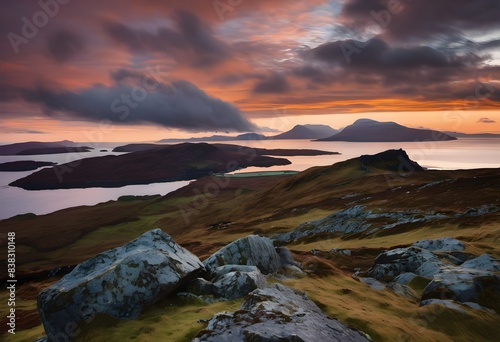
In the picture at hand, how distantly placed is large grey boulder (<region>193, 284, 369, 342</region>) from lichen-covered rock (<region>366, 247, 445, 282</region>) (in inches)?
624

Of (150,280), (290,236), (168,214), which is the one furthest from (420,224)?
(168,214)

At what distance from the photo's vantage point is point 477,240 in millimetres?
40312

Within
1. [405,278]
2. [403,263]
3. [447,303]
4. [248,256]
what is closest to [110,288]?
[248,256]

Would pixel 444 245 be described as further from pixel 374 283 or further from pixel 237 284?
pixel 237 284

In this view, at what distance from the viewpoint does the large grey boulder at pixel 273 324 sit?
11922 mm

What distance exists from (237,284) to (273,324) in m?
7.27

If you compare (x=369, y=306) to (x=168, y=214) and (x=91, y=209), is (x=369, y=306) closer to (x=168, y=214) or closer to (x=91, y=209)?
(x=168, y=214)

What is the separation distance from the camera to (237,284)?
19.8 metres

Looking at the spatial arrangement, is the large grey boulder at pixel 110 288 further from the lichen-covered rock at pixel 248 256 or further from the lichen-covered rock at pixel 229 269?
the lichen-covered rock at pixel 248 256

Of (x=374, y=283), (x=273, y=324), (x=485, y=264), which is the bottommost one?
(x=374, y=283)

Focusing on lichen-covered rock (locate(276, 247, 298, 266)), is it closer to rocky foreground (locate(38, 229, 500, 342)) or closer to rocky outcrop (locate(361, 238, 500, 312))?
rocky foreground (locate(38, 229, 500, 342))

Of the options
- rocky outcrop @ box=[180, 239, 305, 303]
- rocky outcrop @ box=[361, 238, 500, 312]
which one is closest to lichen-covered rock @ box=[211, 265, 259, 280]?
rocky outcrop @ box=[180, 239, 305, 303]

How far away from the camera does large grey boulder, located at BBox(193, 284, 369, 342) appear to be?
469 inches

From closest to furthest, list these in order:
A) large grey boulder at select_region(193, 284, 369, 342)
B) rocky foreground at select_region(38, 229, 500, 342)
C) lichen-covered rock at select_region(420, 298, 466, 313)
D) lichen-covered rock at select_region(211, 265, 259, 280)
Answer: large grey boulder at select_region(193, 284, 369, 342), rocky foreground at select_region(38, 229, 500, 342), lichen-covered rock at select_region(420, 298, 466, 313), lichen-covered rock at select_region(211, 265, 259, 280)
